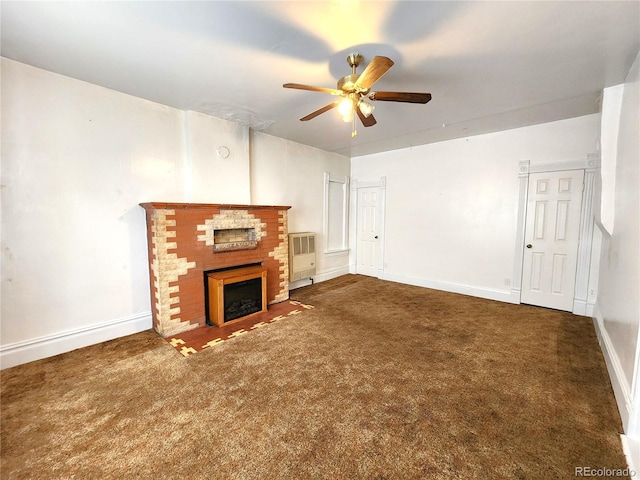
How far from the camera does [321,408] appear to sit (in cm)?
181

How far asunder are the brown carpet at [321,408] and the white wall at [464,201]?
148 centimetres

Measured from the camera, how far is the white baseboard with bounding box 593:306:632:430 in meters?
1.67

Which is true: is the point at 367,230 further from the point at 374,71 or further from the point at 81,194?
the point at 81,194

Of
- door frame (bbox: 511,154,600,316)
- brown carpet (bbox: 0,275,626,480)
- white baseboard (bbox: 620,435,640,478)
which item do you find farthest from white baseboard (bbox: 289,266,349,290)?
white baseboard (bbox: 620,435,640,478)

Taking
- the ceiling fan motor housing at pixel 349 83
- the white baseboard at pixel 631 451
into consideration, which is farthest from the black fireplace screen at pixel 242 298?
the white baseboard at pixel 631 451

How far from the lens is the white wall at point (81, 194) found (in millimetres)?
2297

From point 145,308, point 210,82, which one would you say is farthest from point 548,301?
point 145,308

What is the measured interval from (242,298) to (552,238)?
4323 mm

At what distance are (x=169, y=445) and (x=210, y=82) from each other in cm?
295

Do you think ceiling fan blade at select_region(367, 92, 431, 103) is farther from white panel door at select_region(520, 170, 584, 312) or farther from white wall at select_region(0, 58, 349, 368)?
white panel door at select_region(520, 170, 584, 312)

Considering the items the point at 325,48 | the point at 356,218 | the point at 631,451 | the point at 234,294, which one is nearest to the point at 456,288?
the point at 356,218

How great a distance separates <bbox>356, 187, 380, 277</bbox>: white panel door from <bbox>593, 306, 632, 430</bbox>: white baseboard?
3.38 meters

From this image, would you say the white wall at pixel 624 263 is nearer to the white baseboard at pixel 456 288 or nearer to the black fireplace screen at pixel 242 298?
the white baseboard at pixel 456 288

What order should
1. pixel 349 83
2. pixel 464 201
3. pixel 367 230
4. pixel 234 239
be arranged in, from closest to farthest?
pixel 349 83, pixel 234 239, pixel 464 201, pixel 367 230
